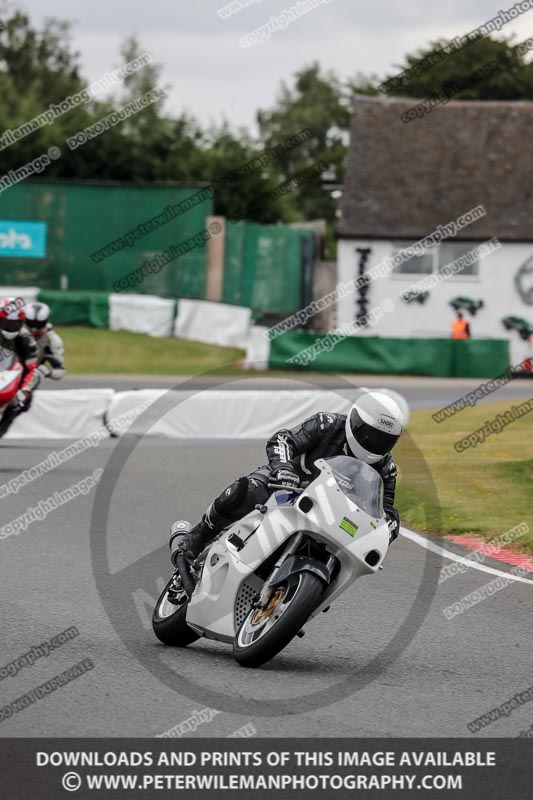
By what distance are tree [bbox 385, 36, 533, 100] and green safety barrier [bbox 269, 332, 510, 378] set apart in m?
31.0

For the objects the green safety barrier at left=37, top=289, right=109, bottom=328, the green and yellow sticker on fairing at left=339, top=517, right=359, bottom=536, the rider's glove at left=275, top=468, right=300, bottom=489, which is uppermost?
the green safety barrier at left=37, top=289, right=109, bottom=328

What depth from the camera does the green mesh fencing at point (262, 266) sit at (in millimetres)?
39812

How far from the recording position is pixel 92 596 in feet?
28.8

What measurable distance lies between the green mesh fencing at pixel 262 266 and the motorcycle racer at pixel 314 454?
32.5m

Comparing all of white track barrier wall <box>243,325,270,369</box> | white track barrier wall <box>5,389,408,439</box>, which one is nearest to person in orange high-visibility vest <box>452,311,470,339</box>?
white track barrier wall <box>243,325,270,369</box>

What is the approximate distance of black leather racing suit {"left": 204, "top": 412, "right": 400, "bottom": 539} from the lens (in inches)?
281

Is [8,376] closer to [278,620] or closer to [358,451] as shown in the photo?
[358,451]

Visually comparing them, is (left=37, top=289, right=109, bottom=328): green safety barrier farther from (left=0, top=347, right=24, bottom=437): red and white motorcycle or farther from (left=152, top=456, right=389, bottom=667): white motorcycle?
(left=152, top=456, right=389, bottom=667): white motorcycle

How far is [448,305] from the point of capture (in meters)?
41.1

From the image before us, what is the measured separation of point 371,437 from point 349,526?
0.53m

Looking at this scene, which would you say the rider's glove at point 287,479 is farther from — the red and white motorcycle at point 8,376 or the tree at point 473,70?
the tree at point 473,70
